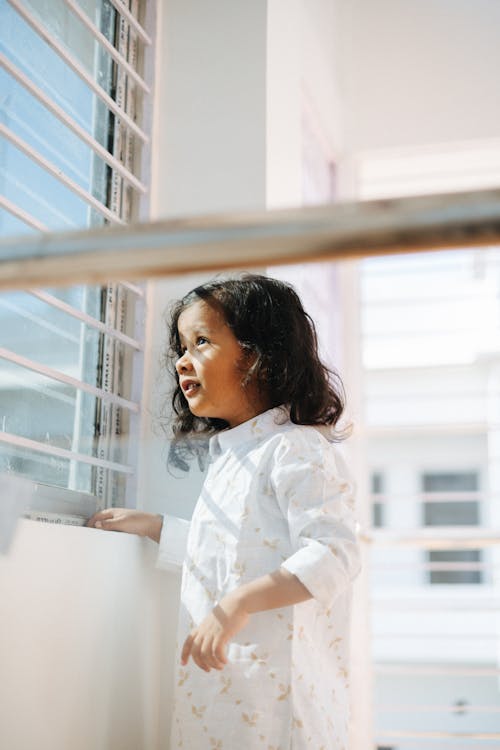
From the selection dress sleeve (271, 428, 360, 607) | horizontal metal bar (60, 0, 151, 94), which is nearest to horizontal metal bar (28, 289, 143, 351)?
dress sleeve (271, 428, 360, 607)

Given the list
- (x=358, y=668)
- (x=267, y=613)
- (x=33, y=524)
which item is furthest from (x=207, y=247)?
(x=358, y=668)

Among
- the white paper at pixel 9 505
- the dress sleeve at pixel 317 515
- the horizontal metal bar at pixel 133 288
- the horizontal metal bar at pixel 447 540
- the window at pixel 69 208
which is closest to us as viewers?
the white paper at pixel 9 505

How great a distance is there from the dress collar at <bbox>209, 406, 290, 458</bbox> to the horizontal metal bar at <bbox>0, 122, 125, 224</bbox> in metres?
0.37

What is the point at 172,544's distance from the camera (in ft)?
4.11

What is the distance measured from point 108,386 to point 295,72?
0.89m

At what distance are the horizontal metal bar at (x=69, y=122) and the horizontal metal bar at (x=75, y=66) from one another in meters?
0.06

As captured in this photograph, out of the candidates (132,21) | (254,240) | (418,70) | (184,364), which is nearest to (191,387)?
→ (184,364)

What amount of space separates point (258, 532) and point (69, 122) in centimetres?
61

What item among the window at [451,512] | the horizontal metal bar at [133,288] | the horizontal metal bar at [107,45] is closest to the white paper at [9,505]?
the horizontal metal bar at [133,288]

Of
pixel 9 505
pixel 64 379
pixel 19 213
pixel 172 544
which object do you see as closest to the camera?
pixel 9 505

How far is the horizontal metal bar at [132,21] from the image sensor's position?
1.47 meters

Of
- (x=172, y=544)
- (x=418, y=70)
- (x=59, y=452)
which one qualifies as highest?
(x=418, y=70)

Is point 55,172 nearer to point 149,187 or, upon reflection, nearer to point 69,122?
point 69,122

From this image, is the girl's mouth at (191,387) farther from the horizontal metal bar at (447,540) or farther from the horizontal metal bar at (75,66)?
the horizontal metal bar at (447,540)
